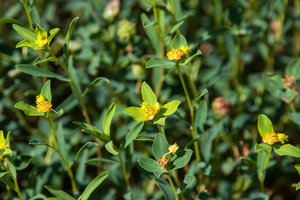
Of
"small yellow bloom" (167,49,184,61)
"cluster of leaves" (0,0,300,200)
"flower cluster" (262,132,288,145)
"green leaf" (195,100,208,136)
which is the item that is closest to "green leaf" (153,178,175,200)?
"cluster of leaves" (0,0,300,200)

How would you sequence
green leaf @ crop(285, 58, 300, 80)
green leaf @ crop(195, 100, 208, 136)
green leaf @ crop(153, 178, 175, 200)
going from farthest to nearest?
green leaf @ crop(285, 58, 300, 80) < green leaf @ crop(195, 100, 208, 136) < green leaf @ crop(153, 178, 175, 200)

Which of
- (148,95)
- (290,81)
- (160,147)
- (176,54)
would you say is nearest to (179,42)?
(176,54)

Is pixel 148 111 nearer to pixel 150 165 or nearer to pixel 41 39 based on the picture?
pixel 150 165

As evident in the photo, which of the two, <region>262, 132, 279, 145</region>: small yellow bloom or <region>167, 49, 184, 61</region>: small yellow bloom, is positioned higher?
<region>167, 49, 184, 61</region>: small yellow bloom

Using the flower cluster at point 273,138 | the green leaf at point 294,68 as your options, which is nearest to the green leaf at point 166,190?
the flower cluster at point 273,138

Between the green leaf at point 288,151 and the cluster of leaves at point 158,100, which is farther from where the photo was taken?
the cluster of leaves at point 158,100

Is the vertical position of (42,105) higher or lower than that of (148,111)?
higher

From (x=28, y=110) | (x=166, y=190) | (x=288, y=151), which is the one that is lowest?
(x=166, y=190)

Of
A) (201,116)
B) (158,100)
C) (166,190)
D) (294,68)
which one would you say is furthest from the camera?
(158,100)

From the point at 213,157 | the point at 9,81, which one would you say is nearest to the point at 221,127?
the point at 213,157

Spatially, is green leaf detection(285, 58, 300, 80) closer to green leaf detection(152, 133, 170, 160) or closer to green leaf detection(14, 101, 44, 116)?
green leaf detection(152, 133, 170, 160)

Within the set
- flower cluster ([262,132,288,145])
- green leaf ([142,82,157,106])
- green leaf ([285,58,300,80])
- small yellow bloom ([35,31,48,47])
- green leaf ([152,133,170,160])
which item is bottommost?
flower cluster ([262,132,288,145])

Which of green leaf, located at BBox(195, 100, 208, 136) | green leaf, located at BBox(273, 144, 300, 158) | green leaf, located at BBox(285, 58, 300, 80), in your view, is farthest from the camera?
green leaf, located at BBox(285, 58, 300, 80)

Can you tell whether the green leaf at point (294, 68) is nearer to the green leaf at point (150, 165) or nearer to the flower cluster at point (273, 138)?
the flower cluster at point (273, 138)
